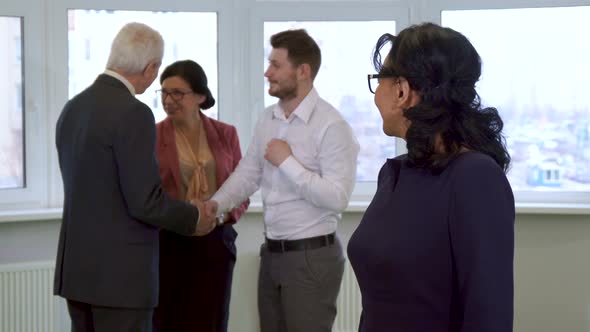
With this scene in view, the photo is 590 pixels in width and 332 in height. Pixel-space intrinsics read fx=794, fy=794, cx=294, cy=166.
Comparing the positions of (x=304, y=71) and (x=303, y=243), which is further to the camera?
(x=304, y=71)

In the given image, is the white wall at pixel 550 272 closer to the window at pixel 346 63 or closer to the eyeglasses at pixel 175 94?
the window at pixel 346 63

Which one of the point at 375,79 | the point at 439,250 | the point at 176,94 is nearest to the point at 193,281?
the point at 176,94

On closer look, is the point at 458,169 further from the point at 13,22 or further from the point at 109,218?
the point at 13,22

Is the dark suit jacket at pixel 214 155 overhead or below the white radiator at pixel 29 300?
overhead

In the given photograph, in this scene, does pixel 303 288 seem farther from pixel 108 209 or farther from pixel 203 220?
pixel 108 209

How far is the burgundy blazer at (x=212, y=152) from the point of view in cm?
314

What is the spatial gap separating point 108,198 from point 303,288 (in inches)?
30.1

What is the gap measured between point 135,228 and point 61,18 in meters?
1.84

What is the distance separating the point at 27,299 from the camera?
3.70 m

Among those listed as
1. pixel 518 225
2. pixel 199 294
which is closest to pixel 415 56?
pixel 199 294

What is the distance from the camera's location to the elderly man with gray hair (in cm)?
246

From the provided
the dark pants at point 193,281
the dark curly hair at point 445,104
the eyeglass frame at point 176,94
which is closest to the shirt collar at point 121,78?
the eyeglass frame at point 176,94

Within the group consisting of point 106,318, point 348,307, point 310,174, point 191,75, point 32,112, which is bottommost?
point 348,307

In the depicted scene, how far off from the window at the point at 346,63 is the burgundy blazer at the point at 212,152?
0.90 m
